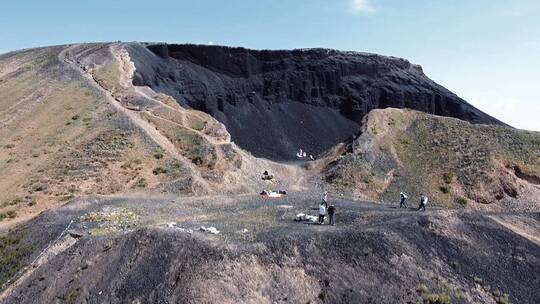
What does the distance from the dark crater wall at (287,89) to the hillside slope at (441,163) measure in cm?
1575

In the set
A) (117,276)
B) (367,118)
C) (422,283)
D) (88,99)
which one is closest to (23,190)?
(88,99)

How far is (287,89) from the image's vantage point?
93.6 metres

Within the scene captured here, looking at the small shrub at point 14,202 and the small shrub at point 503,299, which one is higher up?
the small shrub at point 14,202

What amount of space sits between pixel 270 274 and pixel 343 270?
128 inches

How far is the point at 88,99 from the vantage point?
54562 millimetres

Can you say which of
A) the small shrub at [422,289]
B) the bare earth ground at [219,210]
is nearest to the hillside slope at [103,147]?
the bare earth ground at [219,210]

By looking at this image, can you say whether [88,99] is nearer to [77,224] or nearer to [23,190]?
[23,190]

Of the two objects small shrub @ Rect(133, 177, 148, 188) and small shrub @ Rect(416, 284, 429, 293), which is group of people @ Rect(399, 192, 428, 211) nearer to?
small shrub @ Rect(416, 284, 429, 293)

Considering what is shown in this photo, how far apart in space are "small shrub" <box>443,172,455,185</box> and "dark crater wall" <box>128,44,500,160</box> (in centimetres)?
2278

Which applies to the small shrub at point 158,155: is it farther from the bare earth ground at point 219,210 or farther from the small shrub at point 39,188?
the small shrub at point 39,188

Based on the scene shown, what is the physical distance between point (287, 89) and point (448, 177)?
48.0m

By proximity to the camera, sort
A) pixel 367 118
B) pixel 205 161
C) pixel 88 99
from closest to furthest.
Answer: pixel 205 161
pixel 88 99
pixel 367 118

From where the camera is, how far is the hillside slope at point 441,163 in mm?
47812

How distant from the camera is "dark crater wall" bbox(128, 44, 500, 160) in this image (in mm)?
78250
